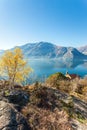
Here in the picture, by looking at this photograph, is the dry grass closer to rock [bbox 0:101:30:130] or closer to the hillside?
the hillside

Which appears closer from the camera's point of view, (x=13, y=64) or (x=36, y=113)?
(x=36, y=113)

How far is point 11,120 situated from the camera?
1489cm

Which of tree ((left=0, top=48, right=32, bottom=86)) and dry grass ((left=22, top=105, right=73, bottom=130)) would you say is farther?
tree ((left=0, top=48, right=32, bottom=86))

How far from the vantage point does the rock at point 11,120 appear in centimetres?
1431

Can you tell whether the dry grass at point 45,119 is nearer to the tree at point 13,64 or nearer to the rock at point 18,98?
the rock at point 18,98

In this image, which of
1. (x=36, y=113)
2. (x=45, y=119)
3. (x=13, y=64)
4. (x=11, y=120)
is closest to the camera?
(x=11, y=120)

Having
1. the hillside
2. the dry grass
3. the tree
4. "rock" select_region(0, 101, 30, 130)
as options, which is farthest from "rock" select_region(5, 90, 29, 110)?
the tree

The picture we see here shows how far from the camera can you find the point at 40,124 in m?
16.5

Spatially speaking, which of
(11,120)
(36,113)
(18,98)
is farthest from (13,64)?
(11,120)

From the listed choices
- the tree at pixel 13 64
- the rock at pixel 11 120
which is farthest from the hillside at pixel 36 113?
the tree at pixel 13 64

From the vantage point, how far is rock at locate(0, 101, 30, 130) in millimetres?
14309

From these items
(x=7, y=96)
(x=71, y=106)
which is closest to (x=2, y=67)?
(x=7, y=96)

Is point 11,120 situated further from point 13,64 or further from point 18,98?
point 13,64

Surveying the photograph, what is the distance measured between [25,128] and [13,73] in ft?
53.4
